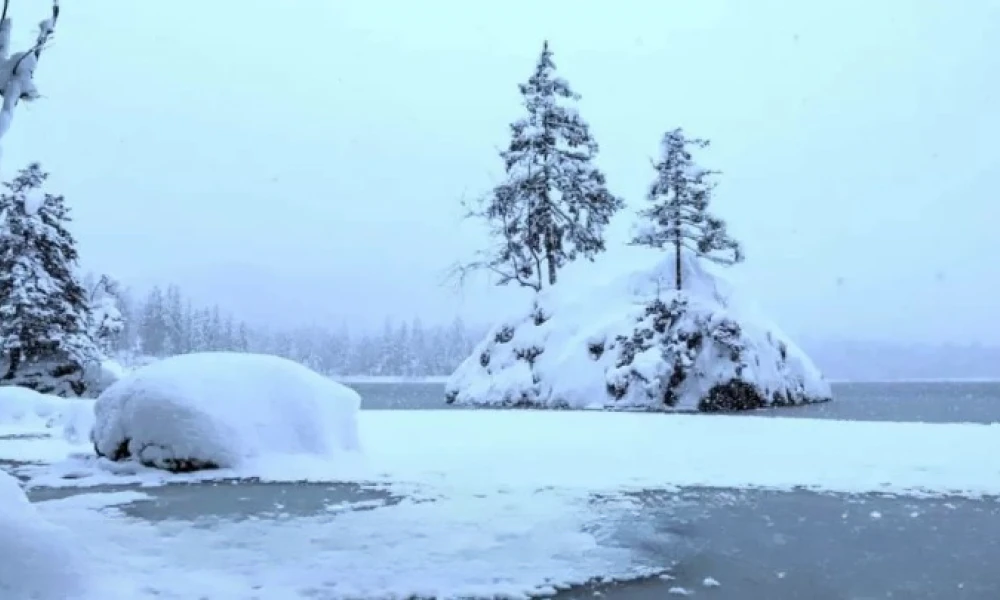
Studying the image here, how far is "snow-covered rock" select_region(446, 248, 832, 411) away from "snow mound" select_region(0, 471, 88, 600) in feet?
84.2

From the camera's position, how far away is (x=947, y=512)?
798 centimetres

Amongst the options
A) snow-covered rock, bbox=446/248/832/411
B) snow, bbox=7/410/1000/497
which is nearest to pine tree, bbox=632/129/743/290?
snow-covered rock, bbox=446/248/832/411

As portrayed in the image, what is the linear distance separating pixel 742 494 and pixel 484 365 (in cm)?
2812

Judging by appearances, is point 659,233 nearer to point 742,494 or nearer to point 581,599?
point 742,494

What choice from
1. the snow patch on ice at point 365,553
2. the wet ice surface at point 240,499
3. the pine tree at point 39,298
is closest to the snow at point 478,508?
the snow patch on ice at point 365,553

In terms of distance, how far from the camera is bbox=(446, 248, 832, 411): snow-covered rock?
30.0 m

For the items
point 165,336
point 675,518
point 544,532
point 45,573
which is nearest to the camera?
point 45,573

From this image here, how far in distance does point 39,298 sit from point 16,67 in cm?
2912

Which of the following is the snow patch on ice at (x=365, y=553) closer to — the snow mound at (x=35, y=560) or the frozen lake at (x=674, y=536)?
the frozen lake at (x=674, y=536)

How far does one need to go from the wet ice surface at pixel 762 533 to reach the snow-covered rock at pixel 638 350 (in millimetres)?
21118

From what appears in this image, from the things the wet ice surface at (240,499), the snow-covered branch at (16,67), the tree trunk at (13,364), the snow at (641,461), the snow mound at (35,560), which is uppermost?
the snow-covered branch at (16,67)

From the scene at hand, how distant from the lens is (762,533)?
7039mm

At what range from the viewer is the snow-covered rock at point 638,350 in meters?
30.0

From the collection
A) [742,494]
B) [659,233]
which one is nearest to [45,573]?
[742,494]
